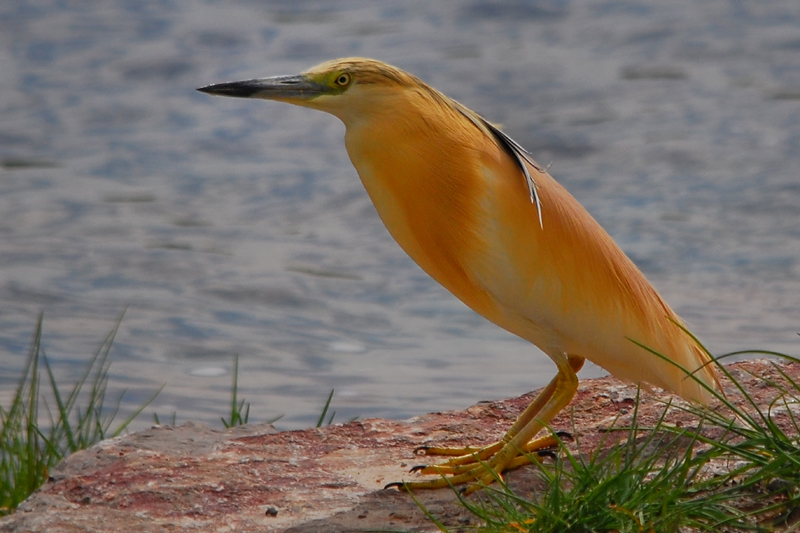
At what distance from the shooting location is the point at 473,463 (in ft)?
13.8

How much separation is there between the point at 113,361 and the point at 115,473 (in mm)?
4155

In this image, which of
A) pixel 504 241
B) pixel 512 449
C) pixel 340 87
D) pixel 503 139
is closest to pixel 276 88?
pixel 340 87

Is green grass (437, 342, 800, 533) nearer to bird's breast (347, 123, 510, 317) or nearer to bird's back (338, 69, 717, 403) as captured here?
bird's back (338, 69, 717, 403)

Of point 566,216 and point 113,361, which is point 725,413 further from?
point 113,361

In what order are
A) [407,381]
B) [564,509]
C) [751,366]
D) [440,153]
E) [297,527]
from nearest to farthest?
1. [564,509]
2. [297,527]
3. [440,153]
4. [751,366]
5. [407,381]

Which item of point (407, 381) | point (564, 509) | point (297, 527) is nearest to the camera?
point (564, 509)

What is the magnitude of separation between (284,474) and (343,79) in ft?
4.80

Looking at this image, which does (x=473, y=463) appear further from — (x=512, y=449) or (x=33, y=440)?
(x=33, y=440)

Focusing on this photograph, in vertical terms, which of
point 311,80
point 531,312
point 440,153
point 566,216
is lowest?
point 531,312

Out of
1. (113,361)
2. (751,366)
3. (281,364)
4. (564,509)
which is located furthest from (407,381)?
(564,509)

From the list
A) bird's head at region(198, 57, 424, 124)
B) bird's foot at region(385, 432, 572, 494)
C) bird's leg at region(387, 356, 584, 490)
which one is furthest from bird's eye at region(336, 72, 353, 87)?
bird's foot at region(385, 432, 572, 494)

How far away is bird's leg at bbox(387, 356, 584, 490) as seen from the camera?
4.03m

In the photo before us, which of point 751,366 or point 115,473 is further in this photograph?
point 751,366

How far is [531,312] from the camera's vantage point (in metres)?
4.05
